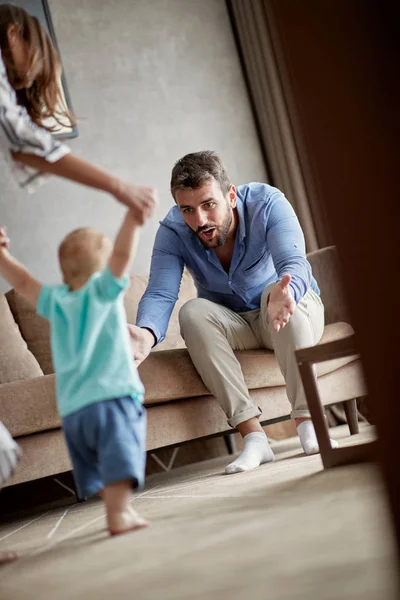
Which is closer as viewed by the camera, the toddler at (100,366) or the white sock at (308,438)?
the toddler at (100,366)

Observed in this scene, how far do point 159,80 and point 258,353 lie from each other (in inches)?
64.1

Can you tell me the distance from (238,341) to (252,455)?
0.40 m

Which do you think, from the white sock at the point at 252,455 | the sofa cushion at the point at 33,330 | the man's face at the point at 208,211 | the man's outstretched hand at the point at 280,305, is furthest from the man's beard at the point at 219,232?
the sofa cushion at the point at 33,330

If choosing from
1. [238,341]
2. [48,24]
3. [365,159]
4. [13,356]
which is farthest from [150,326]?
[48,24]

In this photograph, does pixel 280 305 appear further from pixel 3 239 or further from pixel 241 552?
pixel 241 552

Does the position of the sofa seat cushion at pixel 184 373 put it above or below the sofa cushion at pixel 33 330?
below

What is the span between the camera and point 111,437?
890 mm

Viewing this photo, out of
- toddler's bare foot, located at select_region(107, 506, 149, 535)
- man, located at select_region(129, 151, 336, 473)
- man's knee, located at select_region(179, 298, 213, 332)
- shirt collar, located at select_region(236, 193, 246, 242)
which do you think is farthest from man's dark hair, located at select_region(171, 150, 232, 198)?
toddler's bare foot, located at select_region(107, 506, 149, 535)

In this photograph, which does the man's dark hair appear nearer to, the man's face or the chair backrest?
the man's face

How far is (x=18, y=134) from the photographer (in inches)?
33.7

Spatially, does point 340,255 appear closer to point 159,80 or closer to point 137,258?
point 137,258

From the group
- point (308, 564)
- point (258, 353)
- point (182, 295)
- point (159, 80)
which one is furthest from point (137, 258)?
point (308, 564)

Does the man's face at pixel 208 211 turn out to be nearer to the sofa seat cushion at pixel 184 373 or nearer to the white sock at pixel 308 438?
the sofa seat cushion at pixel 184 373

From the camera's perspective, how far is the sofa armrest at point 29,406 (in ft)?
5.83
